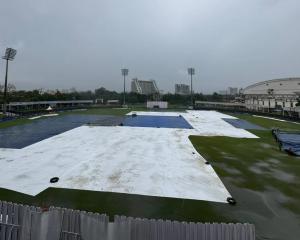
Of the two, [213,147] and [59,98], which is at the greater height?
[59,98]

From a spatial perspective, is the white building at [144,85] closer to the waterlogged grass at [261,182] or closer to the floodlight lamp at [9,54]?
the floodlight lamp at [9,54]

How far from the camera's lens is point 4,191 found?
1063 centimetres

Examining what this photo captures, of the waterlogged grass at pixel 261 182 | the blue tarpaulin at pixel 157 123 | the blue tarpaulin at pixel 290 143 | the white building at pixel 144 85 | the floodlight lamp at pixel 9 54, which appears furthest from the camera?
the white building at pixel 144 85

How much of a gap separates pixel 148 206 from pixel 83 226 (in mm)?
4319

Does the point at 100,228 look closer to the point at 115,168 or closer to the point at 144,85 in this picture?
the point at 115,168

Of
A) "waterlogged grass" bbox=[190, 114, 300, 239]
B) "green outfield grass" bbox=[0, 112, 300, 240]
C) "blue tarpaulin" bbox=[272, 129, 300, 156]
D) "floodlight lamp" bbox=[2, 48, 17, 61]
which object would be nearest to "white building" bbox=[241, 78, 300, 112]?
"blue tarpaulin" bbox=[272, 129, 300, 156]

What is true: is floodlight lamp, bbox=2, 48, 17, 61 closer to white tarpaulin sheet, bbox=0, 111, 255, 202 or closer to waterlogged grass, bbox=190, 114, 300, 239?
white tarpaulin sheet, bbox=0, 111, 255, 202

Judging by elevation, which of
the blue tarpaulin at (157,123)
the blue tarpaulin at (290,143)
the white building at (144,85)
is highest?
the white building at (144,85)

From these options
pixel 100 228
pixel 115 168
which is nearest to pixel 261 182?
pixel 115 168

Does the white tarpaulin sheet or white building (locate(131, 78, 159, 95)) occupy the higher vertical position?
white building (locate(131, 78, 159, 95))

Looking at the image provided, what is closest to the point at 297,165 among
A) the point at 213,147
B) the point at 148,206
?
the point at 213,147

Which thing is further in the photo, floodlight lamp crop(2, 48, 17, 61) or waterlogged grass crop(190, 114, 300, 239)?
floodlight lamp crop(2, 48, 17, 61)

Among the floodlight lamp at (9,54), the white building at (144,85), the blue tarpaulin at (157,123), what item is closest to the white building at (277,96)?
the blue tarpaulin at (157,123)

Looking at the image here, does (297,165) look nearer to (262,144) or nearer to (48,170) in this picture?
(262,144)
